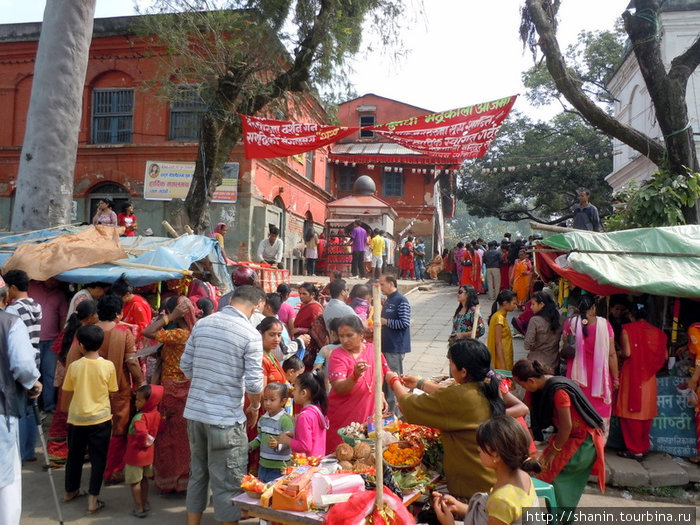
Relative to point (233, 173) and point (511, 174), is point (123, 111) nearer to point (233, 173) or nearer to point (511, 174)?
point (233, 173)

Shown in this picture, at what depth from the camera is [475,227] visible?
81.6m

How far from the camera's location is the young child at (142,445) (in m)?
4.42

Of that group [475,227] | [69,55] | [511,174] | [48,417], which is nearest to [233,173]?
[69,55]

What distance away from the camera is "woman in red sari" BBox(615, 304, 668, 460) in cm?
571

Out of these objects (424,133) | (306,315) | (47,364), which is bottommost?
(47,364)

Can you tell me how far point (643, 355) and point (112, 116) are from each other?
17.1 meters

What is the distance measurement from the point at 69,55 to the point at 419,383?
28.6 ft

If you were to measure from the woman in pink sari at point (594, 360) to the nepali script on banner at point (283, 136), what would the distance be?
579cm

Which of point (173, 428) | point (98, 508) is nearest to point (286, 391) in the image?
point (173, 428)

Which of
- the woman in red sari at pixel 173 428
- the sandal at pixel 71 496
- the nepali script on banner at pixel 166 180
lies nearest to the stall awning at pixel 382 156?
the nepali script on banner at pixel 166 180

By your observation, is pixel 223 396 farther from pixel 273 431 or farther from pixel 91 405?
pixel 91 405

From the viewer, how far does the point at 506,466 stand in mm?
2572

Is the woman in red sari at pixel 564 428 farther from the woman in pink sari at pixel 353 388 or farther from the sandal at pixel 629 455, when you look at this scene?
the sandal at pixel 629 455

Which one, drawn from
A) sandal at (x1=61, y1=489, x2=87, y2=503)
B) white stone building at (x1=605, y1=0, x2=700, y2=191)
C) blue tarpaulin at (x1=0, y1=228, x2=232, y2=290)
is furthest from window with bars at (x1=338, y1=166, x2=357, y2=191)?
sandal at (x1=61, y1=489, x2=87, y2=503)
